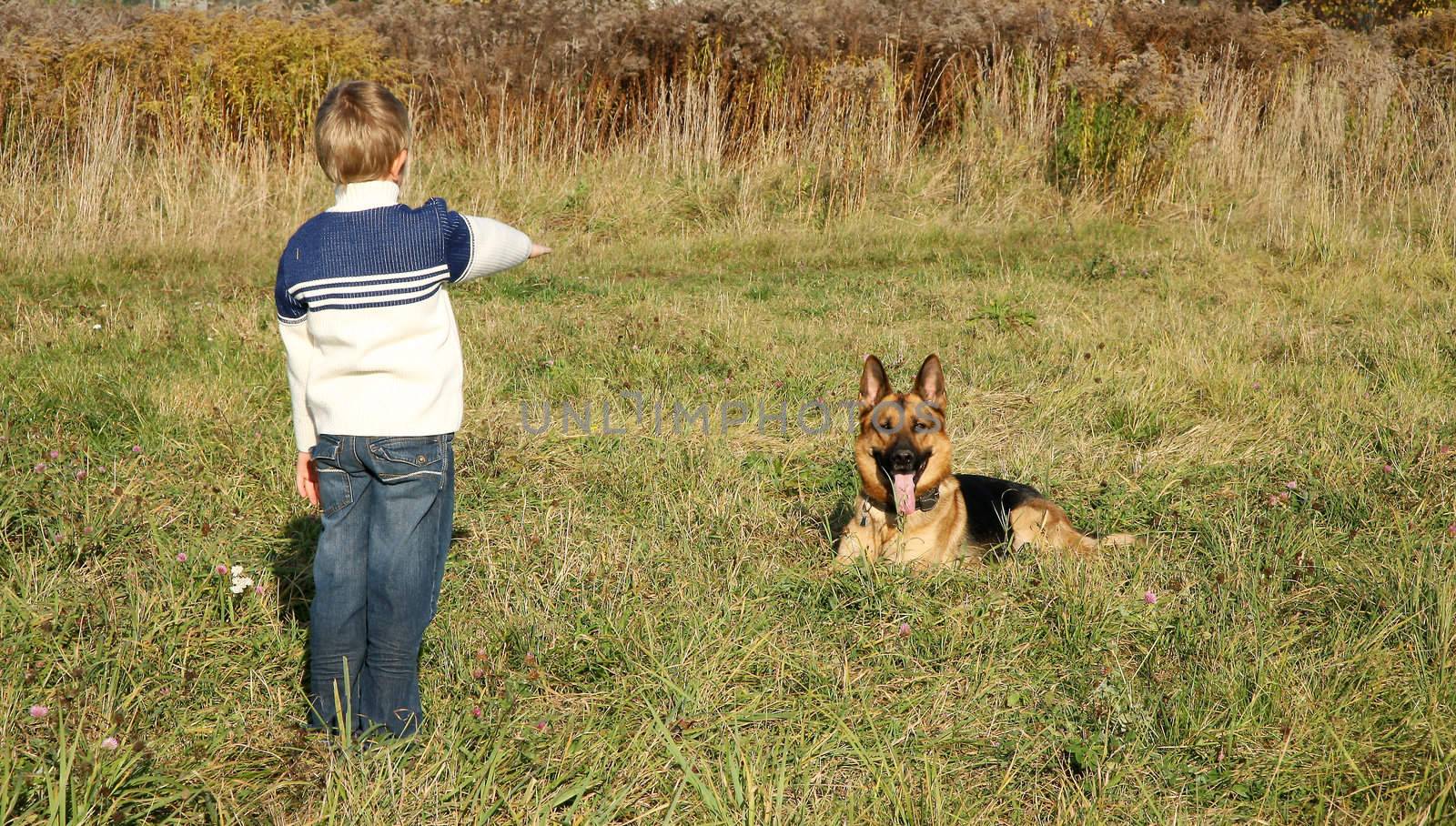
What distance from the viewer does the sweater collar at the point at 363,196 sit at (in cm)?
229

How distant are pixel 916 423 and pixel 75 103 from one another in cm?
857

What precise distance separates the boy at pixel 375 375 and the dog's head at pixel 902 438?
1.60 m

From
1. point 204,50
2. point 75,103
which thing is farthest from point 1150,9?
point 75,103

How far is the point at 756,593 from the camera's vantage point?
11.0 feet

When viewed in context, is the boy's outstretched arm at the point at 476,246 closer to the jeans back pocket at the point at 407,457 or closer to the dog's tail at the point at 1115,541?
the jeans back pocket at the point at 407,457

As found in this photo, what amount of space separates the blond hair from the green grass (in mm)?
1325

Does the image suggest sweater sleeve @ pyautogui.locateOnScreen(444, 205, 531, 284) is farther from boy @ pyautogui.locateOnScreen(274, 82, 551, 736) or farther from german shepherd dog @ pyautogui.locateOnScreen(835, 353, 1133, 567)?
german shepherd dog @ pyautogui.locateOnScreen(835, 353, 1133, 567)

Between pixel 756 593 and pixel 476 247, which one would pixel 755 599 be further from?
pixel 476 247

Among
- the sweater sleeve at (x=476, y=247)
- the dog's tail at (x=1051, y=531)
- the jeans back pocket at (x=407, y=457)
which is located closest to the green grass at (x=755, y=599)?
the dog's tail at (x=1051, y=531)

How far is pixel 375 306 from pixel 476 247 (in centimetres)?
26

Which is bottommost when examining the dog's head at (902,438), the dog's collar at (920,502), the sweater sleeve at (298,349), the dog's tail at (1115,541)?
the dog's tail at (1115,541)

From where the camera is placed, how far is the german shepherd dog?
3633 mm

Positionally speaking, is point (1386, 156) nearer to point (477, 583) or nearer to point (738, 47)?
point (738, 47)

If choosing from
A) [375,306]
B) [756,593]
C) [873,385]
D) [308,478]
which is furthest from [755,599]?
[375,306]
